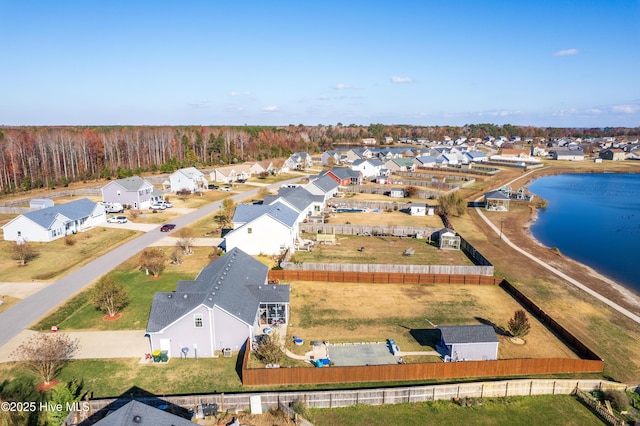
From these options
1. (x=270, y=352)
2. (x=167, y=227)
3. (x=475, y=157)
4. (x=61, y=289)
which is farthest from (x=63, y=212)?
(x=475, y=157)

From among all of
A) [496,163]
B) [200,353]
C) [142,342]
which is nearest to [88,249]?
[142,342]

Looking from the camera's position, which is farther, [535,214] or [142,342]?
[535,214]

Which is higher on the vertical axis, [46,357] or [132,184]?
[132,184]

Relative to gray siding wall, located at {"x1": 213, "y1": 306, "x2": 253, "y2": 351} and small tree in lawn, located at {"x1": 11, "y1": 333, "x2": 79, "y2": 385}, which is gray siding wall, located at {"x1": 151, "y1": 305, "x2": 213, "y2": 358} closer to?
gray siding wall, located at {"x1": 213, "y1": 306, "x2": 253, "y2": 351}

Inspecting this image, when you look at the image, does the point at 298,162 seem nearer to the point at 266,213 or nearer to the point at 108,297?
the point at 266,213

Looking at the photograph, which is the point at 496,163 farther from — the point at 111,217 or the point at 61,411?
the point at 61,411

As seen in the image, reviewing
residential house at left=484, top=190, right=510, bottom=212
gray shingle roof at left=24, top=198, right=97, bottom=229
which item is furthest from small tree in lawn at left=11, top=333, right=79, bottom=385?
residential house at left=484, top=190, right=510, bottom=212
